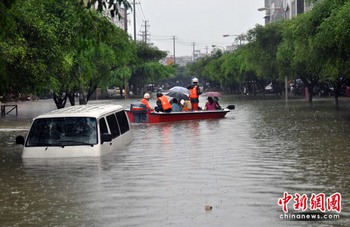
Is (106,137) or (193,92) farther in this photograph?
(193,92)

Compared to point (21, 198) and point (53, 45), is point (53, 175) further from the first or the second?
point (53, 45)

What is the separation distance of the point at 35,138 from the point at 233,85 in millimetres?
96235

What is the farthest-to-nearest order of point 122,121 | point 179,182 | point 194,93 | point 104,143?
point 194,93
point 122,121
point 104,143
point 179,182

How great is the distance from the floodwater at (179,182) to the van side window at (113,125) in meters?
0.51

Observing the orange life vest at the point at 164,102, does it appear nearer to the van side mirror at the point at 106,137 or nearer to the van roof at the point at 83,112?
the van roof at the point at 83,112

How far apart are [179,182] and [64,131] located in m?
3.75

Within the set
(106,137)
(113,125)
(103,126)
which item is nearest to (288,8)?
(113,125)

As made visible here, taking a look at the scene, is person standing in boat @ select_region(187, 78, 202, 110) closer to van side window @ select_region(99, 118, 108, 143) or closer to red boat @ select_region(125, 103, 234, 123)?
red boat @ select_region(125, 103, 234, 123)

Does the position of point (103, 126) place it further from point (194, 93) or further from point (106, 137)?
point (194, 93)

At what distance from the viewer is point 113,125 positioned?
1869 cm

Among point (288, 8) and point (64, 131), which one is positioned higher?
point (288, 8)

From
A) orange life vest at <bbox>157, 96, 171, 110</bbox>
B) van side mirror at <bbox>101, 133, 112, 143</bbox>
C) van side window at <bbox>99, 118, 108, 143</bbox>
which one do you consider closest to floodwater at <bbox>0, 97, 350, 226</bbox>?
van side mirror at <bbox>101, 133, 112, 143</bbox>

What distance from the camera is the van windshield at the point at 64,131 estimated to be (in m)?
16.8

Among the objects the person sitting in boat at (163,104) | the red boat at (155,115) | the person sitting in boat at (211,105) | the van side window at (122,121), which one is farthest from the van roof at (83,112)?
the person sitting in boat at (211,105)
